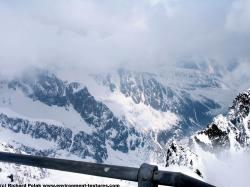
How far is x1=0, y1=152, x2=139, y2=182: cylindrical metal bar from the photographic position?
3.73 meters

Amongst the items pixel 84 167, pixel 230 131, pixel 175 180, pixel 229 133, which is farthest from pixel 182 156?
pixel 175 180

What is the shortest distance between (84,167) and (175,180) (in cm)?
89

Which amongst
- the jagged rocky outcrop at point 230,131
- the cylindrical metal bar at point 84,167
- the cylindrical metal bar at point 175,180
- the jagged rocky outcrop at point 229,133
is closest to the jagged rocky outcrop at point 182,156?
the jagged rocky outcrop at point 229,133

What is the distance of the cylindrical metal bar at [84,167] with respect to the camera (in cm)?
373

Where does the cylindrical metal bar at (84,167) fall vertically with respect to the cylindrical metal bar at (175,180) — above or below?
above

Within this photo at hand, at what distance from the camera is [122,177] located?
3.77 metres

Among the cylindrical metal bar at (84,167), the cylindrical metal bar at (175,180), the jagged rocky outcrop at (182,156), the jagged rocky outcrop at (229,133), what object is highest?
the jagged rocky outcrop at (229,133)

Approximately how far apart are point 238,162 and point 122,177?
323 ft

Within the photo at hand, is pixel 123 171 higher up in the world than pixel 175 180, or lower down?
higher up

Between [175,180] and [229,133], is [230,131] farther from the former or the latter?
[175,180]

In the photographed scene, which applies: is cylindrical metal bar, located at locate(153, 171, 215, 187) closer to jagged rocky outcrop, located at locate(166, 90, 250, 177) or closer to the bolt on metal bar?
the bolt on metal bar

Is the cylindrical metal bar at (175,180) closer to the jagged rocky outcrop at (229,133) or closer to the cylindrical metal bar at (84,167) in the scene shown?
the cylindrical metal bar at (84,167)

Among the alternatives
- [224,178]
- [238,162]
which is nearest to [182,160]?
[224,178]

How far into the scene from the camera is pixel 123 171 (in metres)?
3.77
